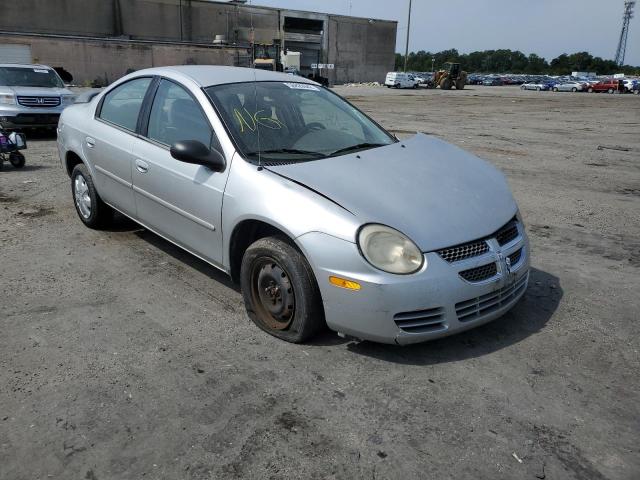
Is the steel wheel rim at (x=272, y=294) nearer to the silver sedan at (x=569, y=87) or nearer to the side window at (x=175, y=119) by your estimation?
the side window at (x=175, y=119)

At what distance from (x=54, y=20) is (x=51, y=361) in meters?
61.4

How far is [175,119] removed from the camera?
409cm

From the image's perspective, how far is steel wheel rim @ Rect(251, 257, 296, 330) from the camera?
323cm

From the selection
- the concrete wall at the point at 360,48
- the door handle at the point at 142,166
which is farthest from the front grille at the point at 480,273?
the concrete wall at the point at 360,48

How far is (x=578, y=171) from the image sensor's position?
9125 mm

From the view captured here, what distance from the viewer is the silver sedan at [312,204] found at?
9.61 feet

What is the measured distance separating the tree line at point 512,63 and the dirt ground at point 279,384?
113957 millimetres

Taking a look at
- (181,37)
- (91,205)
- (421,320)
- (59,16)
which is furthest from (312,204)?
(181,37)

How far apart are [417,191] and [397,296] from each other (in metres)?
0.77

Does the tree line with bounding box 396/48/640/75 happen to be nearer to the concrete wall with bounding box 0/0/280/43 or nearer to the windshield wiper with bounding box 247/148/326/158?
the concrete wall with bounding box 0/0/280/43

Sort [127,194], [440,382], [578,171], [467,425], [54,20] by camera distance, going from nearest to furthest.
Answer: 1. [467,425]
2. [440,382]
3. [127,194]
4. [578,171]
5. [54,20]

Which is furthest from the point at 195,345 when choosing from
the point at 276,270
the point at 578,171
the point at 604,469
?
the point at 578,171

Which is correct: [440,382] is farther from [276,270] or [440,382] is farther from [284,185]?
[284,185]

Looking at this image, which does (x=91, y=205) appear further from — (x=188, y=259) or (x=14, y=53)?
(x=14, y=53)
